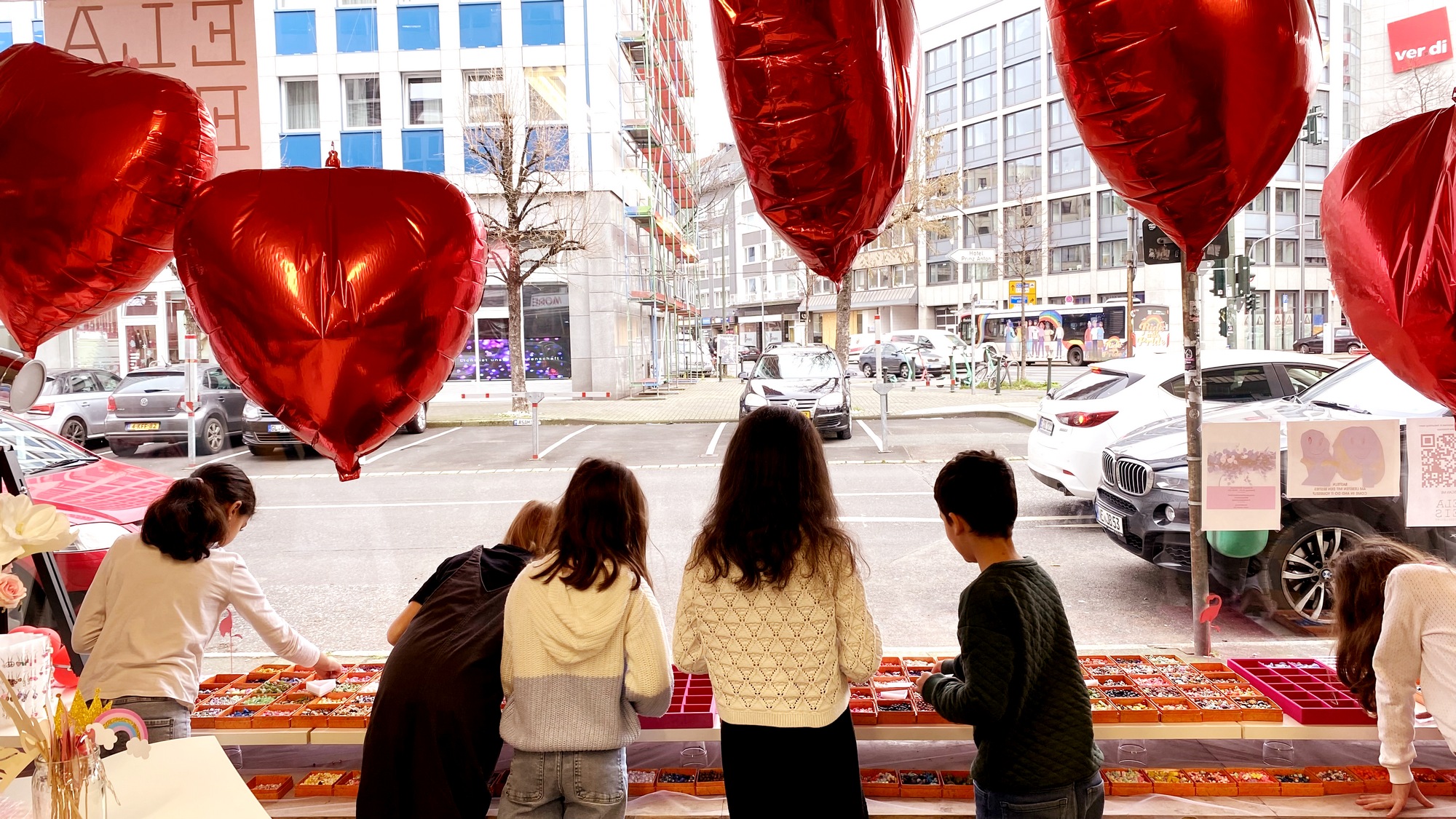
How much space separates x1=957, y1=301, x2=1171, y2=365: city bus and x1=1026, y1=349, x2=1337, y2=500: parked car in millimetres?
95

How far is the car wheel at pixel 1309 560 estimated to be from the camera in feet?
10.4

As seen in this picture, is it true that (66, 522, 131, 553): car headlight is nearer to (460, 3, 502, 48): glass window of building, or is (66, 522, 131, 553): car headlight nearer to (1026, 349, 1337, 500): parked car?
(460, 3, 502, 48): glass window of building

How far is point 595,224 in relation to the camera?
5.84 meters

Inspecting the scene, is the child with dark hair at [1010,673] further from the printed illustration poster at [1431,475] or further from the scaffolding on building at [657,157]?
the scaffolding on building at [657,157]

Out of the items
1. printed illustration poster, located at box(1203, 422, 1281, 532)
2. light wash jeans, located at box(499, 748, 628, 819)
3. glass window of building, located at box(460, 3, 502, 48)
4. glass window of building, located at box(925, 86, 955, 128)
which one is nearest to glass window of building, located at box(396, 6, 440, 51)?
glass window of building, located at box(460, 3, 502, 48)

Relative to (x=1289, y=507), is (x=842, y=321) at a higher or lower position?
higher

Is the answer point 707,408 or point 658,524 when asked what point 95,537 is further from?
point 707,408

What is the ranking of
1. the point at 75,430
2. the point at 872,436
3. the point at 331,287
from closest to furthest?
the point at 331,287 → the point at 872,436 → the point at 75,430

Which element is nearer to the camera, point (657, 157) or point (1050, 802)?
point (1050, 802)

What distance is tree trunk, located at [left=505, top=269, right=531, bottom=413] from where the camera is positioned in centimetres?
457

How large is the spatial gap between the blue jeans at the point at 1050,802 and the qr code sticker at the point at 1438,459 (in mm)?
2021

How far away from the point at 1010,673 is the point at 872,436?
3120mm

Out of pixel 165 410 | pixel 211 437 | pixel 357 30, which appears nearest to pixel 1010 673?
pixel 357 30

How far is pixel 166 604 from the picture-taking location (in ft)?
6.81
